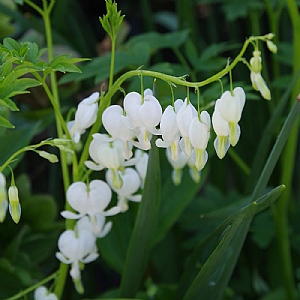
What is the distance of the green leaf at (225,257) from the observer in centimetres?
58

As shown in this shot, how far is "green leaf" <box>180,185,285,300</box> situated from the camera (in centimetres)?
58

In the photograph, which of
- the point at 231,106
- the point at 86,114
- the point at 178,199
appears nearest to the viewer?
the point at 231,106

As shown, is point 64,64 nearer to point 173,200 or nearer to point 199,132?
point 199,132

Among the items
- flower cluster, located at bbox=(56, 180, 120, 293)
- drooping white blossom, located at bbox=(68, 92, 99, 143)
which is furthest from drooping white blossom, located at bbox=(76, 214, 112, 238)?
drooping white blossom, located at bbox=(68, 92, 99, 143)

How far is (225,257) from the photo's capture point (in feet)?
2.54

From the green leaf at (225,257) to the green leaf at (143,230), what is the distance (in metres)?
0.08

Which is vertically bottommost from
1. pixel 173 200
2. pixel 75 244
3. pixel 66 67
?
pixel 173 200

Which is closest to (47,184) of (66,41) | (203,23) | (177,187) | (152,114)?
(66,41)

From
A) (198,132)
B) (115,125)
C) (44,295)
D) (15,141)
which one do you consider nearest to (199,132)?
(198,132)

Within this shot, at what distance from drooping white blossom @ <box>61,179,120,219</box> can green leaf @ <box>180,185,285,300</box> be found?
13 centimetres

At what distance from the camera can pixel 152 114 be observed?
0.56 meters

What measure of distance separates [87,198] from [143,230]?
10 centimetres

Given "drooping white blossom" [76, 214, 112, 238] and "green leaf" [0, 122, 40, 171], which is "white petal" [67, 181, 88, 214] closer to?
"drooping white blossom" [76, 214, 112, 238]

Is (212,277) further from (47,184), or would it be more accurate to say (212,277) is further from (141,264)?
(47,184)
